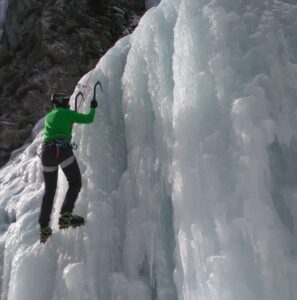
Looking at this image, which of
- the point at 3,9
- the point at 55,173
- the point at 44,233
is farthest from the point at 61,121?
the point at 3,9

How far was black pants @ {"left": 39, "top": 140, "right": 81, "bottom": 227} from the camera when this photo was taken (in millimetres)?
5004

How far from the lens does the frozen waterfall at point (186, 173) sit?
14.0 ft

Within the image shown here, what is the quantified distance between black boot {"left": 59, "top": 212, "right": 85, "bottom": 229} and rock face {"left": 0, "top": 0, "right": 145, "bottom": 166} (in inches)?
166

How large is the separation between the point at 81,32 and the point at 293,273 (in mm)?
→ 7881

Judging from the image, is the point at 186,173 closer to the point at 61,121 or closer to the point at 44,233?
the point at 61,121

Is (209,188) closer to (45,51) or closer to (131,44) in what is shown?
(131,44)

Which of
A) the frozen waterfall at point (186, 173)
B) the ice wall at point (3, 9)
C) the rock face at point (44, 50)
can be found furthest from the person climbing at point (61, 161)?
the ice wall at point (3, 9)

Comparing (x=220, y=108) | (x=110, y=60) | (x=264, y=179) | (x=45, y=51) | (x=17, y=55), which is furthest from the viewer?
(x=17, y=55)

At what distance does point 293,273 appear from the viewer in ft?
Result: 13.5

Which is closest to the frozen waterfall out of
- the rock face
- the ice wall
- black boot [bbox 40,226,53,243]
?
black boot [bbox 40,226,53,243]

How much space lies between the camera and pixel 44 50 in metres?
10.1

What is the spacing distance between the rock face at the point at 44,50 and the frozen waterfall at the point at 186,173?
393cm

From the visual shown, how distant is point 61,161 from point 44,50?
5748 mm

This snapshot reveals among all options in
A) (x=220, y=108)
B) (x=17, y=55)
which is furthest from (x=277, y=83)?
(x=17, y=55)
